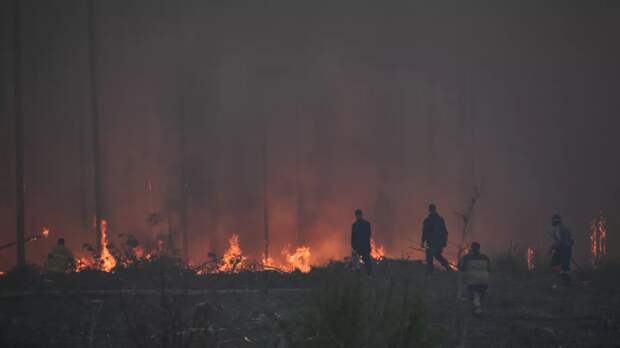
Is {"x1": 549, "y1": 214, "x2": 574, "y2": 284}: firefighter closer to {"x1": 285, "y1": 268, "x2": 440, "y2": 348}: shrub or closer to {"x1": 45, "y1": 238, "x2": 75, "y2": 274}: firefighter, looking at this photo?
{"x1": 285, "y1": 268, "x2": 440, "y2": 348}: shrub

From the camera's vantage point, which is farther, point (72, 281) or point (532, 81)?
point (532, 81)

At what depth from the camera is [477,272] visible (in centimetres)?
1170

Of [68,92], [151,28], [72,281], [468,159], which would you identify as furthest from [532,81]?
[72,281]

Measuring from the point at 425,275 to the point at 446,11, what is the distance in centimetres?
2841

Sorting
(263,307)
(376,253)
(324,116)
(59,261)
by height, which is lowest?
(263,307)

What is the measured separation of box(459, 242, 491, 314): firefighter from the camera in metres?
11.6

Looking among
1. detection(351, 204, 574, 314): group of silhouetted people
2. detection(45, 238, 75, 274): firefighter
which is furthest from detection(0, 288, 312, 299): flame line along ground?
detection(351, 204, 574, 314): group of silhouetted people

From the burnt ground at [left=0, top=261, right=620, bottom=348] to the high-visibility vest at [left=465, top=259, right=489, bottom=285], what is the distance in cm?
59

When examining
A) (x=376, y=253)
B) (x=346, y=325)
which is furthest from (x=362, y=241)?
(x=346, y=325)

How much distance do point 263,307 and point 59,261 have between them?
5.21m

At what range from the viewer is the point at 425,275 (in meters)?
14.9

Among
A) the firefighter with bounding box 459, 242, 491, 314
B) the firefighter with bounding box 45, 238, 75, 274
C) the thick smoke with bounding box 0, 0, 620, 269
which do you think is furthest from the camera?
the thick smoke with bounding box 0, 0, 620, 269

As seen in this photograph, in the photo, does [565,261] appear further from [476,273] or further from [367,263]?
[367,263]

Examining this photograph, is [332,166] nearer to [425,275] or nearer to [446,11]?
[446,11]
